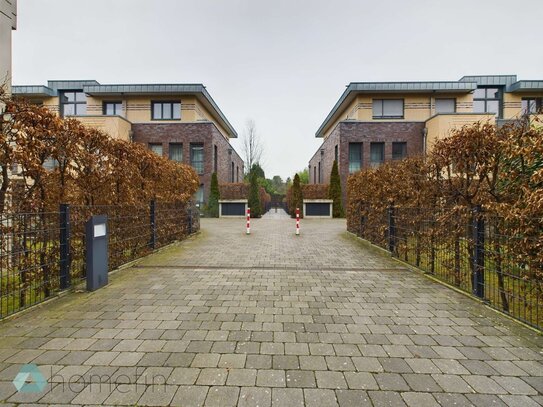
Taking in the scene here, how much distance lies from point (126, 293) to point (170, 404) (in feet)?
9.30

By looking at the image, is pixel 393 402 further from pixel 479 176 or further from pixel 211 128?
pixel 211 128

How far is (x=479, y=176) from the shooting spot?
4.42 meters

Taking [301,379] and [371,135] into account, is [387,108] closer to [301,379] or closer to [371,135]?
[371,135]

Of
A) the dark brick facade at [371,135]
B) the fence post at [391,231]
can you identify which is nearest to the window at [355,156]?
the dark brick facade at [371,135]

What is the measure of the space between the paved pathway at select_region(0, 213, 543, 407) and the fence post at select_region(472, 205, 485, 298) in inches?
12.4

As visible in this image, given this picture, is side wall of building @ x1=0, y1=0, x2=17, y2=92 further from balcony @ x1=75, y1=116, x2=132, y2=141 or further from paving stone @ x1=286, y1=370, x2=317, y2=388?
balcony @ x1=75, y1=116, x2=132, y2=141

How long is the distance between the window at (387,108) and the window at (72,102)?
25.4 meters

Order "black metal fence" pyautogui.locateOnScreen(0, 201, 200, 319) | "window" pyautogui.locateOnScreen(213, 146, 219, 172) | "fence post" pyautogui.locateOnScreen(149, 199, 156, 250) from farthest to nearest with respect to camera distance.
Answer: "window" pyautogui.locateOnScreen(213, 146, 219, 172)
"fence post" pyautogui.locateOnScreen(149, 199, 156, 250)
"black metal fence" pyautogui.locateOnScreen(0, 201, 200, 319)

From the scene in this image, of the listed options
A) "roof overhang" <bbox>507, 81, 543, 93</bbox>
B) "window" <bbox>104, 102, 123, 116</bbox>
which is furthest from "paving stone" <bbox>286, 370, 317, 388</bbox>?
"roof overhang" <bbox>507, 81, 543, 93</bbox>

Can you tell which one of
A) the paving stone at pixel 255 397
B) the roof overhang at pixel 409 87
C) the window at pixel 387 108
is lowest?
the paving stone at pixel 255 397

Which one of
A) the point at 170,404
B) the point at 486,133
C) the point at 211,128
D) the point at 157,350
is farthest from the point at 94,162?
the point at 211,128

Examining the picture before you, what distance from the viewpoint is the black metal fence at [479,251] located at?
325 centimetres

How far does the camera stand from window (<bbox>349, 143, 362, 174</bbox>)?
74.0 feet

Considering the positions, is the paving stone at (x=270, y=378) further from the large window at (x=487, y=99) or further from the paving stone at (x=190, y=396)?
the large window at (x=487, y=99)
